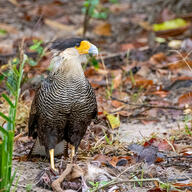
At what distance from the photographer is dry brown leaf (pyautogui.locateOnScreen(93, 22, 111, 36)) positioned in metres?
8.77

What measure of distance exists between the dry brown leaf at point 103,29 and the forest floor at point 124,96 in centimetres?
2

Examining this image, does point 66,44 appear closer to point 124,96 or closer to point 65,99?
point 65,99

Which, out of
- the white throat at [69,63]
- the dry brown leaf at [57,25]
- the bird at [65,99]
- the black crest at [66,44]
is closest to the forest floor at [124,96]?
the dry brown leaf at [57,25]

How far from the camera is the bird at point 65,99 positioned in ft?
13.5

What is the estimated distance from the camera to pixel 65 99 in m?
4.09

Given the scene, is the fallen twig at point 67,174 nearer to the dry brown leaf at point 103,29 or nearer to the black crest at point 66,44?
the black crest at point 66,44

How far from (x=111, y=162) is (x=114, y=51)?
396cm

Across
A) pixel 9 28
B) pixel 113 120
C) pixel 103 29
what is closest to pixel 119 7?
pixel 103 29

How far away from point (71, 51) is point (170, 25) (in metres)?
4.20

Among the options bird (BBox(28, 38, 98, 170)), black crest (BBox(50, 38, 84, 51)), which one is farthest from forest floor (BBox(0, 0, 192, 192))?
black crest (BBox(50, 38, 84, 51))

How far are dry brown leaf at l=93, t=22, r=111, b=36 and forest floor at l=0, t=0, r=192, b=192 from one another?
2 cm

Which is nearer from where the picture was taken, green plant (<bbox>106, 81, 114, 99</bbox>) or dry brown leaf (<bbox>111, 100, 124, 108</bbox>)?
dry brown leaf (<bbox>111, 100, 124, 108</bbox>)

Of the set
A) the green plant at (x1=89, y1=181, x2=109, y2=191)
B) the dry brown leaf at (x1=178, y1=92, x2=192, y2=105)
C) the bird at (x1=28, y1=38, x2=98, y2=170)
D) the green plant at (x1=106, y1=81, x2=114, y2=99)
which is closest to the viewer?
the green plant at (x1=89, y1=181, x2=109, y2=191)

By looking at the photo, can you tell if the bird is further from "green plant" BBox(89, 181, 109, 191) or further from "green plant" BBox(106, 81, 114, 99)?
"green plant" BBox(106, 81, 114, 99)
